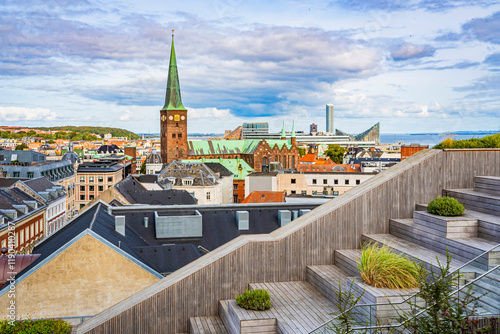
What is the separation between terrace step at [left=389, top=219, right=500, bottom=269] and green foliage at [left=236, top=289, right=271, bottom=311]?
10.1ft

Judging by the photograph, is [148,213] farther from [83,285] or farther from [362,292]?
[362,292]

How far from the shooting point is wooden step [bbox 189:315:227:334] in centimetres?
809

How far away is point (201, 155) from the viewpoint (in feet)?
362

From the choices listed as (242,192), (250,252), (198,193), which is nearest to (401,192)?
(250,252)

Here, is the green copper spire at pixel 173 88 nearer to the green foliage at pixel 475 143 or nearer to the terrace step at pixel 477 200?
the green foliage at pixel 475 143

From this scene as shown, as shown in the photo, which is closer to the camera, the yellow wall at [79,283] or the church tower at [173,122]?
the yellow wall at [79,283]

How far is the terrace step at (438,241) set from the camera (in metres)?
7.81

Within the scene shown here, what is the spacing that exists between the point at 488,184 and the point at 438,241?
223cm

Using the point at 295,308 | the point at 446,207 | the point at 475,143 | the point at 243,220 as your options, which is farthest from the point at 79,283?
the point at 475,143

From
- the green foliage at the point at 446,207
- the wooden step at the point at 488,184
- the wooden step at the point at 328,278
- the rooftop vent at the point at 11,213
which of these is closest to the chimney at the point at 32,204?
the rooftop vent at the point at 11,213

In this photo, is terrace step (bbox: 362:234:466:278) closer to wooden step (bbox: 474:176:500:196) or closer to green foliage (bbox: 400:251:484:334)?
green foliage (bbox: 400:251:484:334)

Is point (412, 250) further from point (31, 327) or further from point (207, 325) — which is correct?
point (31, 327)

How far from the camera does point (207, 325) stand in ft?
27.4

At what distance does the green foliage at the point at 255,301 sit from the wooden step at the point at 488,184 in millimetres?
5459
